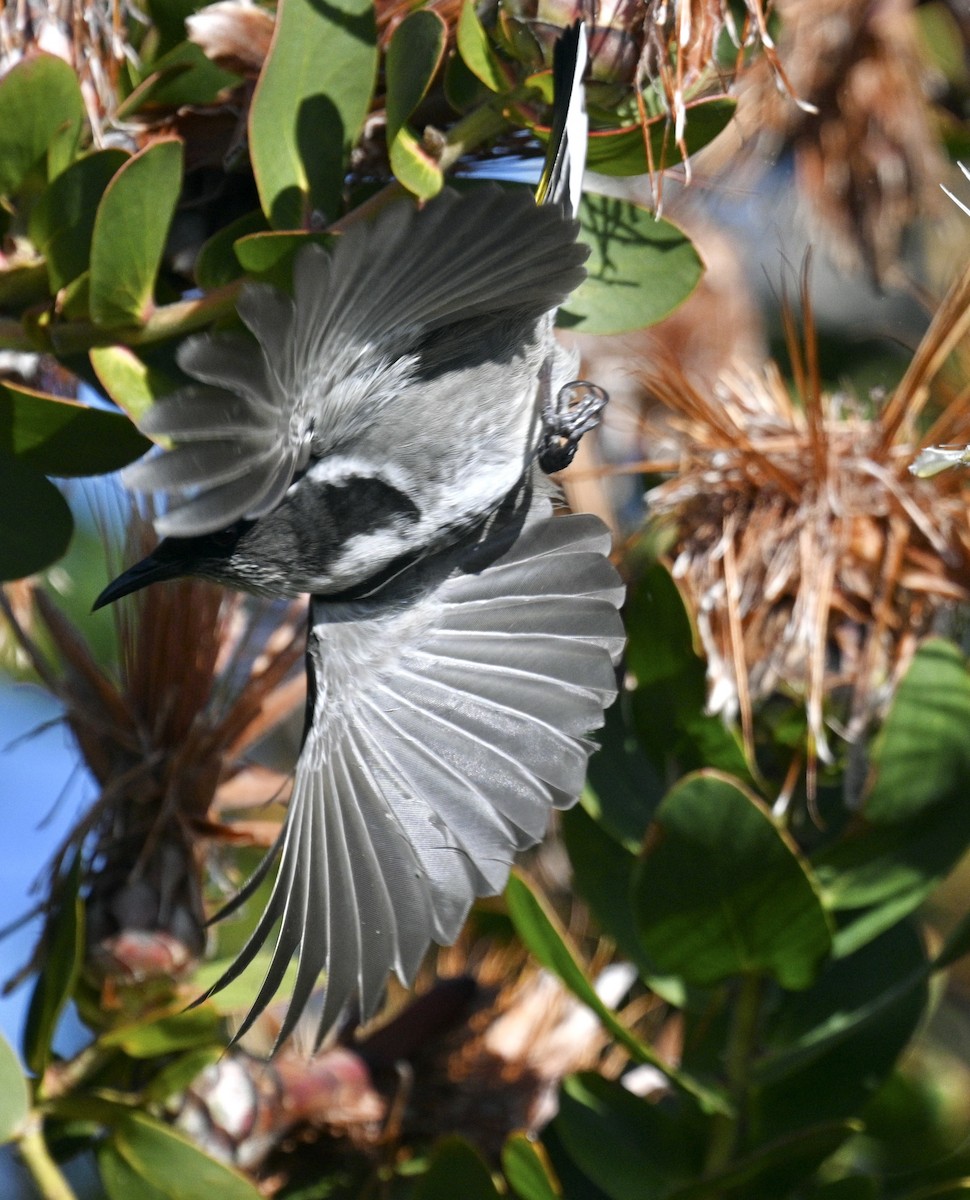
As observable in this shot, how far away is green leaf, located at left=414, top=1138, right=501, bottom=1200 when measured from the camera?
1614 mm

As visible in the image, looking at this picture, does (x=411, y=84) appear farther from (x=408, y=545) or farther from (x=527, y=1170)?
(x=527, y=1170)

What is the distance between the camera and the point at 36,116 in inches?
58.0

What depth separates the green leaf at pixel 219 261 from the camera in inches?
62.6

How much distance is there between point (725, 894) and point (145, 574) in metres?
0.78

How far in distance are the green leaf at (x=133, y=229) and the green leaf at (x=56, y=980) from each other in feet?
2.13

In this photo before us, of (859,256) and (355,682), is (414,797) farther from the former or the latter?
(859,256)

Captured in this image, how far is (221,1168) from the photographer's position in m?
1.62

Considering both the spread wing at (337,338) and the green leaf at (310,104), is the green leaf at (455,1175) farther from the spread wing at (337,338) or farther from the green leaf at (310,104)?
the green leaf at (310,104)

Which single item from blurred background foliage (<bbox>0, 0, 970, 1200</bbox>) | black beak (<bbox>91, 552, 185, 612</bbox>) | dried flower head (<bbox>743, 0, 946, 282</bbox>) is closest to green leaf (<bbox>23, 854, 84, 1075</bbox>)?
blurred background foliage (<bbox>0, 0, 970, 1200</bbox>)

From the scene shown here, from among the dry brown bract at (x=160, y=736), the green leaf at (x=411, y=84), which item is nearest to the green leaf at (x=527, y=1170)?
the dry brown bract at (x=160, y=736)

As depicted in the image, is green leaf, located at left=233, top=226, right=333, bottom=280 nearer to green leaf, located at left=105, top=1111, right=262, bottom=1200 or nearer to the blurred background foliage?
the blurred background foliage

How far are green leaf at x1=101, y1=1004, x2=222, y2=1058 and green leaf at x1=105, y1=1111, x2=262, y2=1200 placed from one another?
8 cm

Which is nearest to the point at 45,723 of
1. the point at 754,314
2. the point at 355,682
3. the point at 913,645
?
the point at 355,682

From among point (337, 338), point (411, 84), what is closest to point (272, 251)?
point (337, 338)
